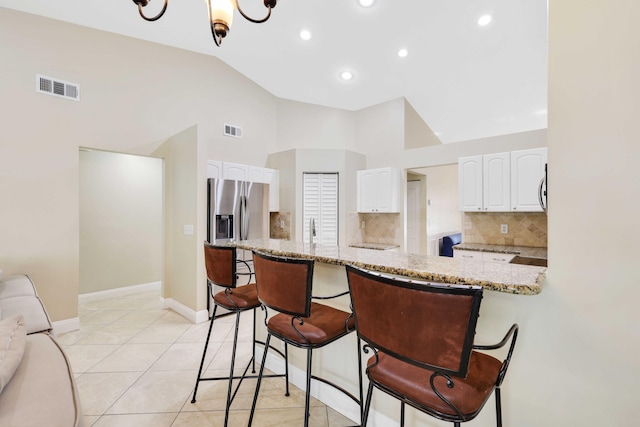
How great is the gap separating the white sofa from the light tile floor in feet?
2.74

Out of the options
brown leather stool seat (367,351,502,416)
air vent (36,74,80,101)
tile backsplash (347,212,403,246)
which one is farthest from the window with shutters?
brown leather stool seat (367,351,502,416)

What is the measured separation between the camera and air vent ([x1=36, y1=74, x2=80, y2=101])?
301 cm

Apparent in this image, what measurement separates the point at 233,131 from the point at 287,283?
3860mm

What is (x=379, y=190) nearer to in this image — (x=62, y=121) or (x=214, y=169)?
(x=214, y=169)

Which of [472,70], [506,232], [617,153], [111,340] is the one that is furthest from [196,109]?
[506,232]

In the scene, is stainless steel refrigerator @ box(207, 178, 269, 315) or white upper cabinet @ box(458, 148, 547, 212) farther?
stainless steel refrigerator @ box(207, 178, 269, 315)

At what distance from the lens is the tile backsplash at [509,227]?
3691mm

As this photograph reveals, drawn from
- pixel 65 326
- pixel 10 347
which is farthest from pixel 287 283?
pixel 65 326

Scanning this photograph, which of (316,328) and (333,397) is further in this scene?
(333,397)

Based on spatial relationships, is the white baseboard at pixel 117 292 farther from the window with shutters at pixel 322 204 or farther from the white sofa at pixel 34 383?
the white sofa at pixel 34 383

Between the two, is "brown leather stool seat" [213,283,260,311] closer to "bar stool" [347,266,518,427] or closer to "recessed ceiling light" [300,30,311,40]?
"bar stool" [347,266,518,427]

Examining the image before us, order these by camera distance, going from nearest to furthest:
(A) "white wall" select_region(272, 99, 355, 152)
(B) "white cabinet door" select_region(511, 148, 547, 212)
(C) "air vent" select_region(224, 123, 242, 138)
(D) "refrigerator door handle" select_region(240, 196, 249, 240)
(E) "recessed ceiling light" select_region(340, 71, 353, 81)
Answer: (B) "white cabinet door" select_region(511, 148, 547, 212)
(D) "refrigerator door handle" select_region(240, 196, 249, 240)
(E) "recessed ceiling light" select_region(340, 71, 353, 81)
(C) "air vent" select_region(224, 123, 242, 138)
(A) "white wall" select_region(272, 99, 355, 152)

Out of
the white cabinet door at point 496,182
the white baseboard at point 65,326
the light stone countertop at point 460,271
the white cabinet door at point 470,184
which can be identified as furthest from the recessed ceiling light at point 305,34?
the white baseboard at point 65,326

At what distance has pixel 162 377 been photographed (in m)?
2.32
